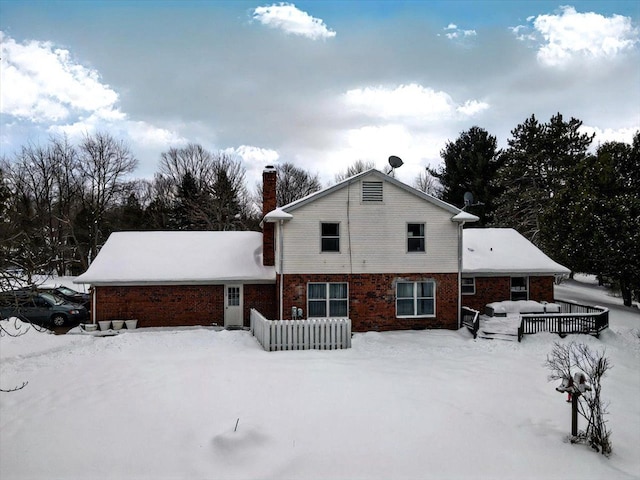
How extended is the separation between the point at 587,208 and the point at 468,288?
8.88m

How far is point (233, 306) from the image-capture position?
18750 millimetres

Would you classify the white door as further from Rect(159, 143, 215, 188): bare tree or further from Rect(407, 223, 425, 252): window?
Rect(159, 143, 215, 188): bare tree

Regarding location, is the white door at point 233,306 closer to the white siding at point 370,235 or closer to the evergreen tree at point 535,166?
the white siding at point 370,235

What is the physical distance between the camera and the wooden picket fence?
46.8ft

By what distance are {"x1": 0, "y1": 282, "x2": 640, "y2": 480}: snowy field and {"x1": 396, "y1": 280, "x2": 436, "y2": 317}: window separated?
3.55 metres

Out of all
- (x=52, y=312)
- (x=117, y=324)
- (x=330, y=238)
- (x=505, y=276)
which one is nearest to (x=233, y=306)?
(x=117, y=324)

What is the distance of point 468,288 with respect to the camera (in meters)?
19.9

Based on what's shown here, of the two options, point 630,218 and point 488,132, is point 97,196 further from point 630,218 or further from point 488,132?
point 630,218

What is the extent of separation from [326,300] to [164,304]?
22.3 feet

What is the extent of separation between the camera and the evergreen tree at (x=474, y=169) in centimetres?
3956

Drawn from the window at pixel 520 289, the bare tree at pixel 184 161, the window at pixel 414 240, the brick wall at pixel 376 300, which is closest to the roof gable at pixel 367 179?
the window at pixel 414 240

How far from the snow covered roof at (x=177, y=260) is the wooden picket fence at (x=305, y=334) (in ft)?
14.4

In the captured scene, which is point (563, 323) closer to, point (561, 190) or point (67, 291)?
point (561, 190)

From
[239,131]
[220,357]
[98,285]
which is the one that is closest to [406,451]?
[220,357]
